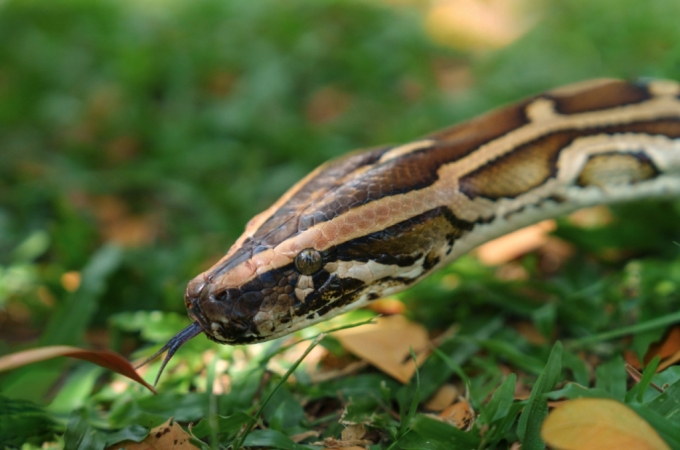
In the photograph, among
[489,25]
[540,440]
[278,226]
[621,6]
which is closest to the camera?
[540,440]

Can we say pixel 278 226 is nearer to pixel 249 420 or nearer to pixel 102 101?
pixel 249 420

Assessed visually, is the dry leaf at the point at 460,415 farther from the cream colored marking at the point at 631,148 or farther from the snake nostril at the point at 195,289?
the cream colored marking at the point at 631,148

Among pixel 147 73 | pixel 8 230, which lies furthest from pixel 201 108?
pixel 8 230

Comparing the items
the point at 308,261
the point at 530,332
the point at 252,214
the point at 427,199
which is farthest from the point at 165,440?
the point at 252,214

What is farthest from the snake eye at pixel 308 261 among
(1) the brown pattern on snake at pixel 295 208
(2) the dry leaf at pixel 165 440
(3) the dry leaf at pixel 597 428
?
(3) the dry leaf at pixel 597 428

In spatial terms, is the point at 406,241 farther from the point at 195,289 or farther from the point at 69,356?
the point at 69,356

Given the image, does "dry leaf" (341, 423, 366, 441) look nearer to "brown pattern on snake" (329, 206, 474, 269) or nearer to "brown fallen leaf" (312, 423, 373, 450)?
"brown fallen leaf" (312, 423, 373, 450)
